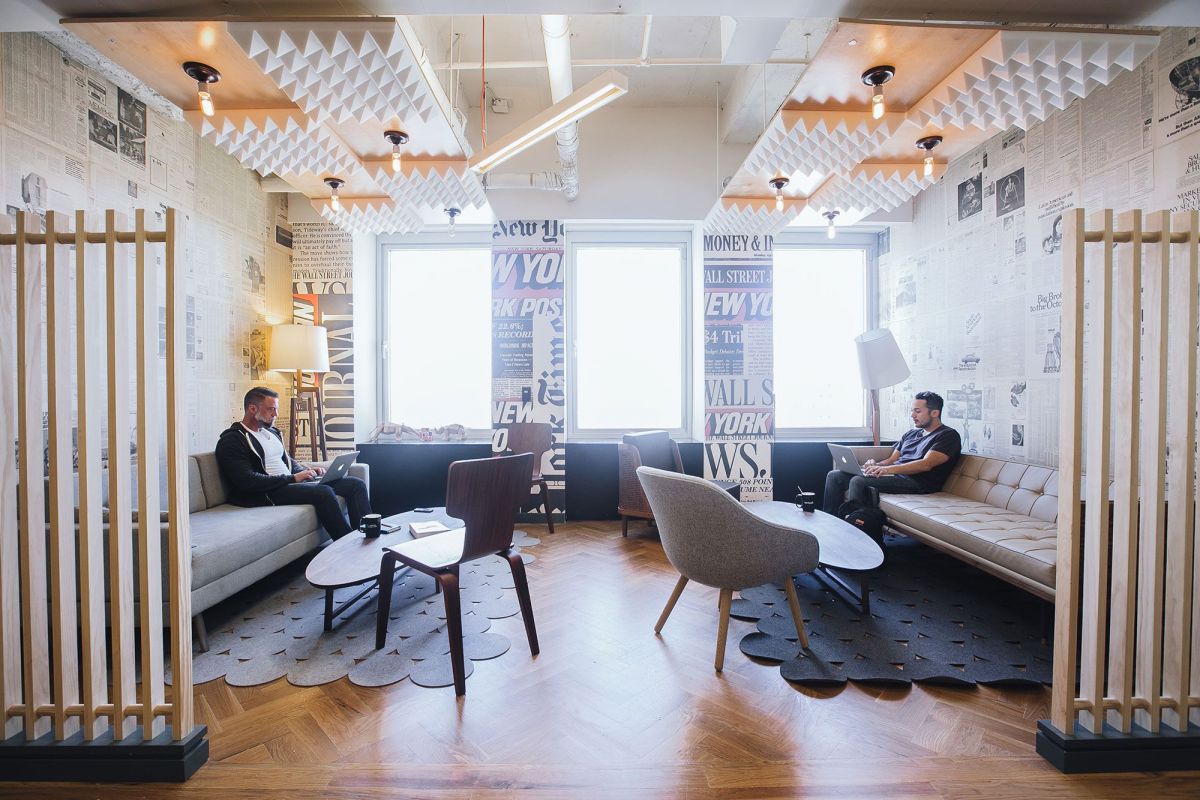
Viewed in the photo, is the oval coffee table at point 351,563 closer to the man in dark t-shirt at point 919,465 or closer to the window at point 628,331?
the window at point 628,331

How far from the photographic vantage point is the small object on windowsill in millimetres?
3090

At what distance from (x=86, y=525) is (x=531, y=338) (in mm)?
3687

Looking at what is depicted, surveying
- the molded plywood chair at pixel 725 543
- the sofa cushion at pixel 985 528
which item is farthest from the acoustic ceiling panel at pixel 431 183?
the sofa cushion at pixel 985 528

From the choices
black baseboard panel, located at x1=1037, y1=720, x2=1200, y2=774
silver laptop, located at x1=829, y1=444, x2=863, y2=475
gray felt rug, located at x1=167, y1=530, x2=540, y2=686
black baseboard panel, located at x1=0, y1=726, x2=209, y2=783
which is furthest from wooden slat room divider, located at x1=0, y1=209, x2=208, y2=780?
silver laptop, located at x1=829, y1=444, x2=863, y2=475

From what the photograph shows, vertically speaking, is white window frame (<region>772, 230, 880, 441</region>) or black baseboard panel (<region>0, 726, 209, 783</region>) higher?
white window frame (<region>772, 230, 880, 441</region>)

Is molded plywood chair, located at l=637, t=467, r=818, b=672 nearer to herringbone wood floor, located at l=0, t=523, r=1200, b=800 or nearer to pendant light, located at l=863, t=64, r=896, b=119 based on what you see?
herringbone wood floor, located at l=0, t=523, r=1200, b=800

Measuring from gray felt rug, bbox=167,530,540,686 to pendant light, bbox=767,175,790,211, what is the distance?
3307 mm

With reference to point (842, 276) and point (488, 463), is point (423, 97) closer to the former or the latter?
point (488, 463)

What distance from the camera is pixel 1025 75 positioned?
240 cm

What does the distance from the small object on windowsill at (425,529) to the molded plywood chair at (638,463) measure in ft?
5.75

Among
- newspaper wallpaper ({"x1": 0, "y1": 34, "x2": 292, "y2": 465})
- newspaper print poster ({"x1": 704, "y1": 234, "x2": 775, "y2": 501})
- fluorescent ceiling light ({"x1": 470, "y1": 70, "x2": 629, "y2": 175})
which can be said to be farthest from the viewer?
newspaper print poster ({"x1": 704, "y1": 234, "x2": 775, "y2": 501})

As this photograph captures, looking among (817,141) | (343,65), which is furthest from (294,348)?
(817,141)

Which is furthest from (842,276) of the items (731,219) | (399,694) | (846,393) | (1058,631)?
(399,694)

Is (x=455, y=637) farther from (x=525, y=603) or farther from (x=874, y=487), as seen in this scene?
(x=874, y=487)
